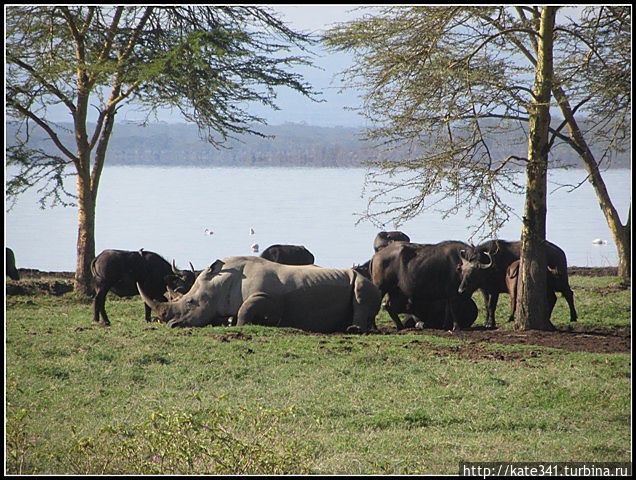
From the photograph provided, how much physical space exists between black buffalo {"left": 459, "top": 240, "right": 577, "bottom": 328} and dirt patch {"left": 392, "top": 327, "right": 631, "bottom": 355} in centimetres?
72

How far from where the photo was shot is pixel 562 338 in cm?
1355

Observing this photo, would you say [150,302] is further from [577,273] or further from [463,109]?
[577,273]

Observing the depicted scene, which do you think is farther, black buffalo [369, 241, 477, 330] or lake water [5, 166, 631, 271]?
lake water [5, 166, 631, 271]

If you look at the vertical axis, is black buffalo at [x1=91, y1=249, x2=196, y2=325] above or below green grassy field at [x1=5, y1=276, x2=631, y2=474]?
above

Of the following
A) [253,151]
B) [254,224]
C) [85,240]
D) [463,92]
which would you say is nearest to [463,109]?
[463,92]

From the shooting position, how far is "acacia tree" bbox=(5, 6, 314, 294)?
1803 centimetres

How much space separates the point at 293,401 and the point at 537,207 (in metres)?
5.90

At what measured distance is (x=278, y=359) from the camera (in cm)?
1165

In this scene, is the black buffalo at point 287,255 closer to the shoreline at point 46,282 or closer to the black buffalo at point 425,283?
the black buffalo at point 425,283

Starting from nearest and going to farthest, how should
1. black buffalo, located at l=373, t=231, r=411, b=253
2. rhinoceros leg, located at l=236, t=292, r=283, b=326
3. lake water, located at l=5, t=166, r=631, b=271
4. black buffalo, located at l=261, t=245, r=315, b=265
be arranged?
rhinoceros leg, located at l=236, t=292, r=283, b=326
black buffalo, located at l=261, t=245, r=315, b=265
black buffalo, located at l=373, t=231, r=411, b=253
lake water, located at l=5, t=166, r=631, b=271

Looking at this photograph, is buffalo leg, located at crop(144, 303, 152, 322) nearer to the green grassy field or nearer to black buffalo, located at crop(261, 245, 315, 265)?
the green grassy field

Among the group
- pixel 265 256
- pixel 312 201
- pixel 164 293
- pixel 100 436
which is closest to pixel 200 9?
pixel 265 256

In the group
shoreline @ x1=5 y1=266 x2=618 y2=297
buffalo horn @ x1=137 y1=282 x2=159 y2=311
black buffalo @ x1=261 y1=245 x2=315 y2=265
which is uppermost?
black buffalo @ x1=261 y1=245 x2=315 y2=265

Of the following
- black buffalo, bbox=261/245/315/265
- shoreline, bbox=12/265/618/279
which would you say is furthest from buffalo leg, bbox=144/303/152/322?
shoreline, bbox=12/265/618/279
